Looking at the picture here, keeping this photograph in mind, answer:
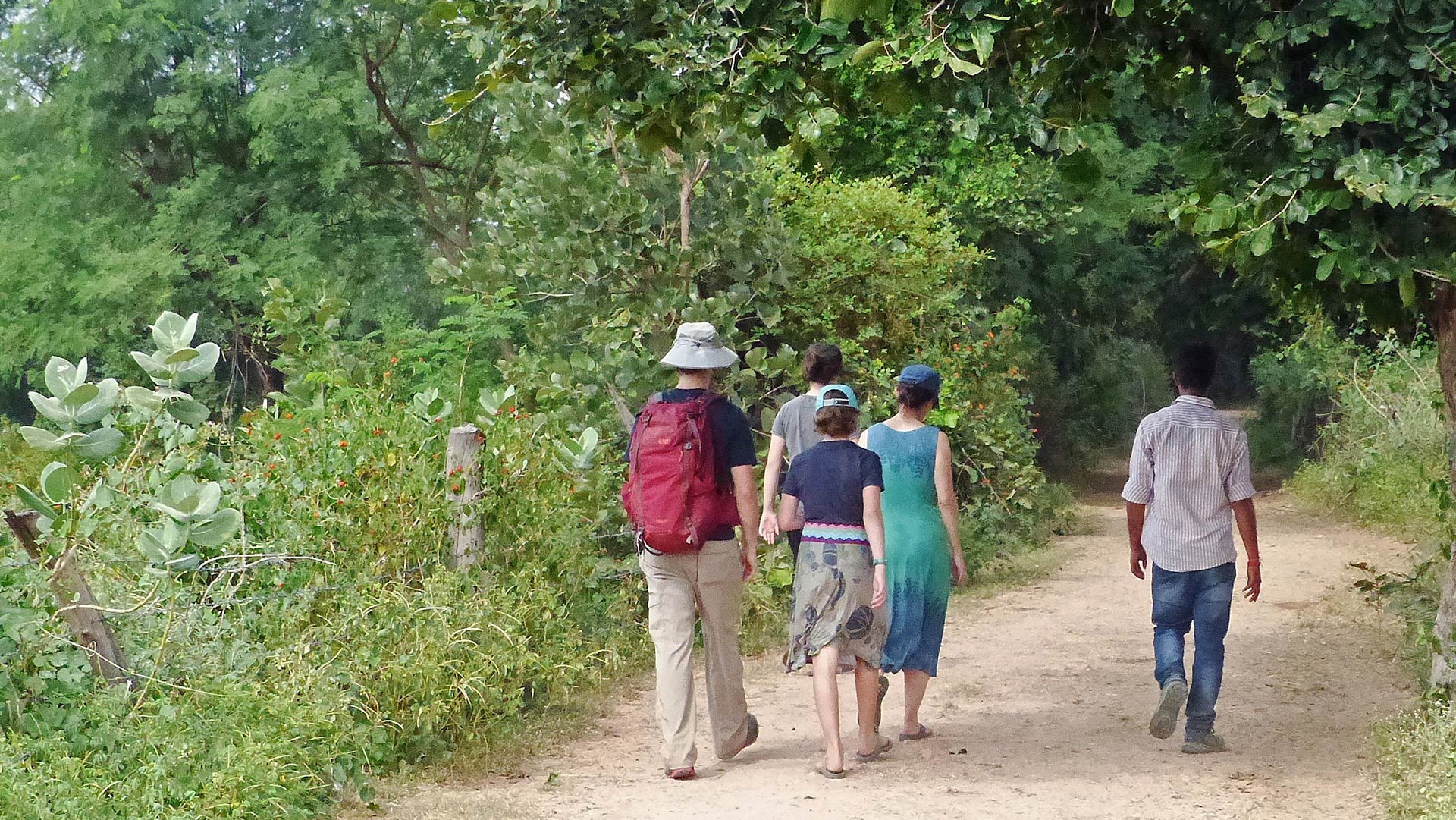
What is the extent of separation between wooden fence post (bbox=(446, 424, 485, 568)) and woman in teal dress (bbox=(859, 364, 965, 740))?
202cm

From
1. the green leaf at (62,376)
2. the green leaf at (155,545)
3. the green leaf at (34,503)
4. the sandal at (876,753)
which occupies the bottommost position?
the sandal at (876,753)

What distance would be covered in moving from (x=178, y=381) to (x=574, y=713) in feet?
9.19

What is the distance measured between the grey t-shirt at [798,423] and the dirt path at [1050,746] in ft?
4.58

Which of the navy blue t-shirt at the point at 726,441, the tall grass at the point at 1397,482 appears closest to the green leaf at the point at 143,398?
the navy blue t-shirt at the point at 726,441

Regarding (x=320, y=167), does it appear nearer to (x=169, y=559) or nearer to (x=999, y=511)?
(x=999, y=511)

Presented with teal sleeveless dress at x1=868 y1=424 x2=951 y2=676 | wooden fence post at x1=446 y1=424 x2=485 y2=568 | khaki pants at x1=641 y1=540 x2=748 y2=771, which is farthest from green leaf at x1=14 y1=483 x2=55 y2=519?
teal sleeveless dress at x1=868 y1=424 x2=951 y2=676

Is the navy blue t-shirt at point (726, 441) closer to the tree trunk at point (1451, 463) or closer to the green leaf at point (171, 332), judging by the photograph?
the green leaf at point (171, 332)

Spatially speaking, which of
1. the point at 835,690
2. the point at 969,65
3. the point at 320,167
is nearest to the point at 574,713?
the point at 835,690

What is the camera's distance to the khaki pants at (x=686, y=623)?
19.9ft

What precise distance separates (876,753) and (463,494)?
7.76ft

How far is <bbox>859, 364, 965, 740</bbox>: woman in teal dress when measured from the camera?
6359 mm

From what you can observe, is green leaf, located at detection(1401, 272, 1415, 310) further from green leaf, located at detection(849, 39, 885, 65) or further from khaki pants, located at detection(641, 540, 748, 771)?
khaki pants, located at detection(641, 540, 748, 771)

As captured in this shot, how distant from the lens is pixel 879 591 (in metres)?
5.99

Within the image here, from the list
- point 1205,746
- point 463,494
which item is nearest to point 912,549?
point 1205,746
